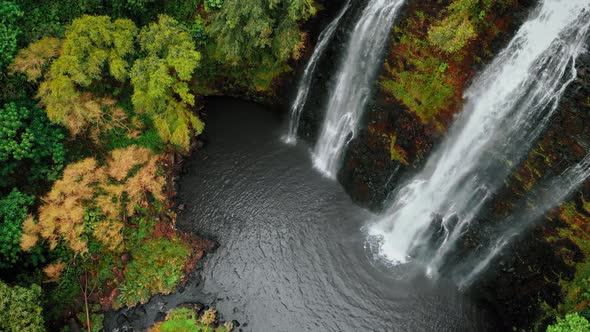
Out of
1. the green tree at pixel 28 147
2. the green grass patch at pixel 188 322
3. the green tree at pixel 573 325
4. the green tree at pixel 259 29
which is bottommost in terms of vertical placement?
the green grass patch at pixel 188 322

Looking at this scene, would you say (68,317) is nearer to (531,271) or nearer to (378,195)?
(378,195)

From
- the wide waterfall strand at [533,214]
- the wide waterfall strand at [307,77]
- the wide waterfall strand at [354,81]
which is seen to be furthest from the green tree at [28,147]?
the wide waterfall strand at [533,214]

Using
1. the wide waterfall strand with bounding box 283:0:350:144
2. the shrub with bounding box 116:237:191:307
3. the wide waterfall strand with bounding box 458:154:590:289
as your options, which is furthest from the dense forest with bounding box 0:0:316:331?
the wide waterfall strand with bounding box 458:154:590:289

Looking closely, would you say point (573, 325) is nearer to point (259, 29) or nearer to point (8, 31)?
point (259, 29)

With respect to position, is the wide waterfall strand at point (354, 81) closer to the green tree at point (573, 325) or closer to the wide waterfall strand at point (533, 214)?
the wide waterfall strand at point (533, 214)

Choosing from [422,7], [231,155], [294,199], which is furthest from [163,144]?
[422,7]

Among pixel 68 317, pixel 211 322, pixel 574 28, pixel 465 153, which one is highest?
pixel 574 28
